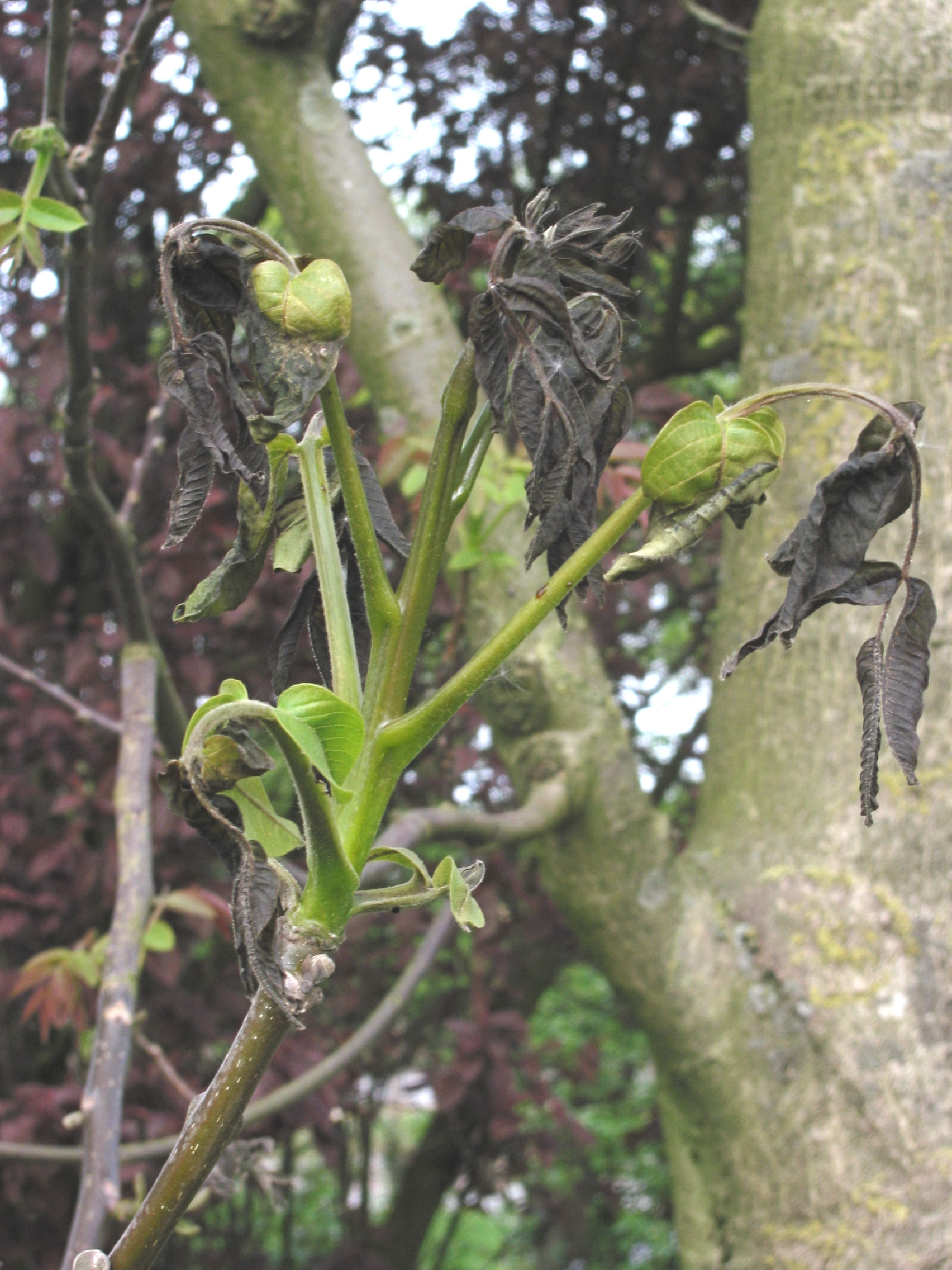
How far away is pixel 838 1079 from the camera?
1705mm

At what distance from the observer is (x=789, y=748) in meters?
1.92

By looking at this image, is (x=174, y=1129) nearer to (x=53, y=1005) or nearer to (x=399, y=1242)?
(x=53, y=1005)

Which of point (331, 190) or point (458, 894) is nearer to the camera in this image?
point (458, 894)

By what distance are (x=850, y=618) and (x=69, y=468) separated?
4.15 ft

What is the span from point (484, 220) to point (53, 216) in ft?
1.88

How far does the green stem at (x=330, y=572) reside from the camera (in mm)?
549

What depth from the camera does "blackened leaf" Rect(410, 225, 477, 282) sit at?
0.57 m

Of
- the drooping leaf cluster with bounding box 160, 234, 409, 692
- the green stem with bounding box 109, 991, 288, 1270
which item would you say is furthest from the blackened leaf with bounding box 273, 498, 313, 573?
the green stem with bounding box 109, 991, 288, 1270

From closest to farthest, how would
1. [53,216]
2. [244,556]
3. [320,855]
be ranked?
[320,855] < [244,556] < [53,216]

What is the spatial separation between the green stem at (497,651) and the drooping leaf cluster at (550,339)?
0.04m

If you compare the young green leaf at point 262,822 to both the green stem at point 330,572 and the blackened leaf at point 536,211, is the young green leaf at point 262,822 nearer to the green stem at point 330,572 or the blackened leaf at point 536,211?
the green stem at point 330,572

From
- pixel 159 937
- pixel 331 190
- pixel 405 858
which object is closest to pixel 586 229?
pixel 405 858

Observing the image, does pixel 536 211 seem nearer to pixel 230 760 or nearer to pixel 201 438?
pixel 201 438

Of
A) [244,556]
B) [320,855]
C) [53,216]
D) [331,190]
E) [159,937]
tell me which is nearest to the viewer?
[320,855]
